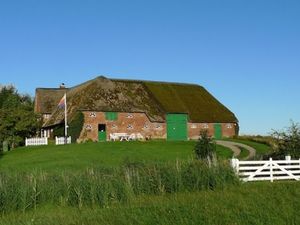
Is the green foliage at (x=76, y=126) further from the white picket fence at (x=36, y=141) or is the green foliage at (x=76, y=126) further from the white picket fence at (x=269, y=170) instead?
the white picket fence at (x=269, y=170)

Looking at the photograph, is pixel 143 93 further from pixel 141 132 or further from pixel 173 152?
pixel 173 152

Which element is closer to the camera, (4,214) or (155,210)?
(155,210)

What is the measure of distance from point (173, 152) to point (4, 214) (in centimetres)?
2629

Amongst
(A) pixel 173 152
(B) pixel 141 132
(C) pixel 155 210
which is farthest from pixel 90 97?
(C) pixel 155 210

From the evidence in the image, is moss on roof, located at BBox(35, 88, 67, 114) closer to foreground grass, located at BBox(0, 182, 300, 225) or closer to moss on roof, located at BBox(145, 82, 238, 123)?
moss on roof, located at BBox(145, 82, 238, 123)

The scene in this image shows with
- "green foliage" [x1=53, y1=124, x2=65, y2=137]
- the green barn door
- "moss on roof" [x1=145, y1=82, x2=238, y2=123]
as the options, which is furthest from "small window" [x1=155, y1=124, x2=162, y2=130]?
"green foliage" [x1=53, y1=124, x2=65, y2=137]

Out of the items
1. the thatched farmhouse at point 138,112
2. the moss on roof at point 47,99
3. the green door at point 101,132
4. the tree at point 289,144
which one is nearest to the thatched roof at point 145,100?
the thatched farmhouse at point 138,112

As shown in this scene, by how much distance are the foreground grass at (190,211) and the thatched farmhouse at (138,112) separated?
42.3 m

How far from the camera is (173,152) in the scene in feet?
132

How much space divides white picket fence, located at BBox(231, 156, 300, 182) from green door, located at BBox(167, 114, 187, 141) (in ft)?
127

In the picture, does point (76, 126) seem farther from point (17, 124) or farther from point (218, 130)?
point (218, 130)

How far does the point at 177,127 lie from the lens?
63.1 meters

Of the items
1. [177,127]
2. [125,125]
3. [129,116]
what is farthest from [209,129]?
[125,125]

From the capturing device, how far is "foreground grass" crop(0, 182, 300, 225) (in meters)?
11.5
